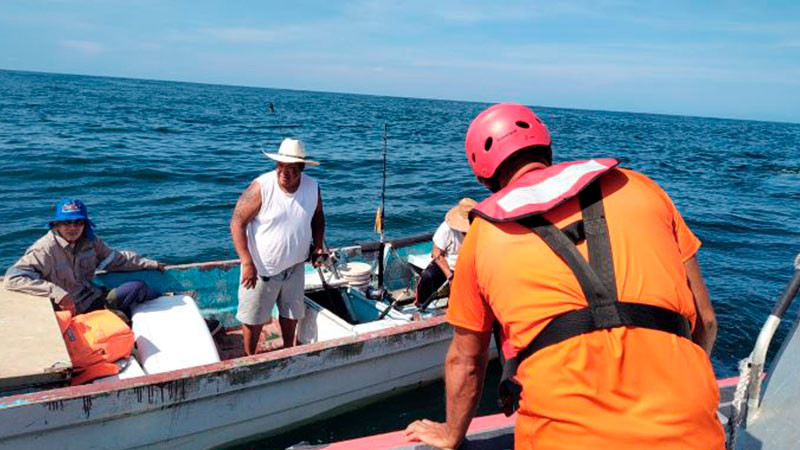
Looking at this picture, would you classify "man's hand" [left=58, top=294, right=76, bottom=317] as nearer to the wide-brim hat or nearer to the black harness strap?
the wide-brim hat

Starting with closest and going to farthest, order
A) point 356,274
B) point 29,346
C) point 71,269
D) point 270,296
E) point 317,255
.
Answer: point 29,346 < point 71,269 < point 270,296 < point 317,255 < point 356,274

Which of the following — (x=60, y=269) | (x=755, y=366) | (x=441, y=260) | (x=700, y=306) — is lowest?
(x=441, y=260)

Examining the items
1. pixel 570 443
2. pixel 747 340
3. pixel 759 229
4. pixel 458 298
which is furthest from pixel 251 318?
pixel 759 229

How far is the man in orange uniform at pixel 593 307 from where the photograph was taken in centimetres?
166

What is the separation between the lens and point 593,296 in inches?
65.7

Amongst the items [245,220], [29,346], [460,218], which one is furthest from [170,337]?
[460,218]

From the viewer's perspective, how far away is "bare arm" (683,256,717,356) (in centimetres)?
204

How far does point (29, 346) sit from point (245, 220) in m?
1.91

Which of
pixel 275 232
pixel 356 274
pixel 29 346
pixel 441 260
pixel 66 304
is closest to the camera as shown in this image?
pixel 29 346

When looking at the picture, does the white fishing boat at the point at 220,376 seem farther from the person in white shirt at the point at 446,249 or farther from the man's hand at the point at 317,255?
the man's hand at the point at 317,255

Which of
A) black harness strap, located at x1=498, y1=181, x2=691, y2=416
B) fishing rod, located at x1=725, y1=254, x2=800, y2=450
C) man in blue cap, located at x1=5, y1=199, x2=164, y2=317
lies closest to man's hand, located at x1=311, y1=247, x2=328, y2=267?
man in blue cap, located at x1=5, y1=199, x2=164, y2=317

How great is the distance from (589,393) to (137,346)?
16.0ft

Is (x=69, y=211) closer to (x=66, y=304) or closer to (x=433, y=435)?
(x=66, y=304)

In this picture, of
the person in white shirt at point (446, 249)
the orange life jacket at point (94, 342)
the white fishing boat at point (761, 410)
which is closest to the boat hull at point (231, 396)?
the orange life jacket at point (94, 342)
